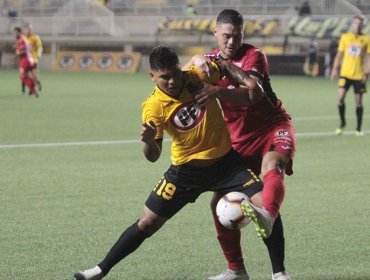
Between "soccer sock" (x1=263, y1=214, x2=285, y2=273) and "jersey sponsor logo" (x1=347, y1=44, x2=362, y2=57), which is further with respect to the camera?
"jersey sponsor logo" (x1=347, y1=44, x2=362, y2=57)

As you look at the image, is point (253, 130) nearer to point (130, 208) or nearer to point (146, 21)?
point (130, 208)

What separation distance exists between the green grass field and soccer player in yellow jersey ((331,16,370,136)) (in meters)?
0.80

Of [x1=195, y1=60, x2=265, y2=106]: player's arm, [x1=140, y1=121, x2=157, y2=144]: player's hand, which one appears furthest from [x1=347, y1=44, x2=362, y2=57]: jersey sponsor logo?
[x1=140, y1=121, x2=157, y2=144]: player's hand

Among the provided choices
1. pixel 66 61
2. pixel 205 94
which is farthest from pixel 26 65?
pixel 205 94

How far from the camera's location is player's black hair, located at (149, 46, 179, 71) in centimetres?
654

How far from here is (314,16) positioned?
45.6 m

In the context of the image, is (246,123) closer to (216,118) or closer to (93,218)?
(216,118)

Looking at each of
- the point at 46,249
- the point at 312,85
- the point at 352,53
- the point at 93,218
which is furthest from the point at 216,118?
the point at 312,85

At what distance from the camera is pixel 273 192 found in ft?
22.1

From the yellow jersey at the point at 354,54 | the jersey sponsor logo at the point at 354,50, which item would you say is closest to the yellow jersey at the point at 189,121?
the yellow jersey at the point at 354,54

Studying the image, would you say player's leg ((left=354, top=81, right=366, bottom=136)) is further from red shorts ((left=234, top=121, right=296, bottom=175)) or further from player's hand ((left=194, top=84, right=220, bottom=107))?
player's hand ((left=194, top=84, right=220, bottom=107))

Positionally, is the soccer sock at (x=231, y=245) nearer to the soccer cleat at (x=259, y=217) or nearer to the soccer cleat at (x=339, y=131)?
the soccer cleat at (x=259, y=217)

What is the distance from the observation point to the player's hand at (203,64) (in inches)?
268

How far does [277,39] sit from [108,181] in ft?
113
